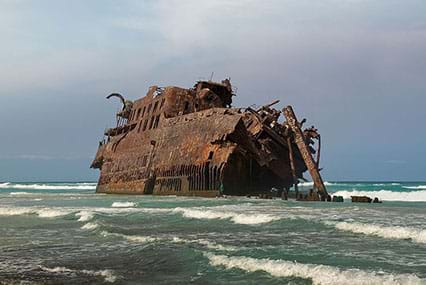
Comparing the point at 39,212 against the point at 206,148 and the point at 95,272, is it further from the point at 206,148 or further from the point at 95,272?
the point at 95,272

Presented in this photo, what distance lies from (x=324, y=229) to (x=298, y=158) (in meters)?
15.2

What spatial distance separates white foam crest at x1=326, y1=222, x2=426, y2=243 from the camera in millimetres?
11611

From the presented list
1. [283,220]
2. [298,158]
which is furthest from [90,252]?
[298,158]

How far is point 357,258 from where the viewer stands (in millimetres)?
9023

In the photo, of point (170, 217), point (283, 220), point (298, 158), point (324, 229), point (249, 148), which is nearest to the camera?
point (324, 229)

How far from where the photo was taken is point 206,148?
25906 millimetres

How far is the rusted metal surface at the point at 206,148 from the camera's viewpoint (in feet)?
82.8

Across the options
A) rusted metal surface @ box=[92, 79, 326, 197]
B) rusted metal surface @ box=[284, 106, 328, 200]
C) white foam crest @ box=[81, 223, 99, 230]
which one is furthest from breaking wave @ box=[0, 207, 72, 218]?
rusted metal surface @ box=[284, 106, 328, 200]

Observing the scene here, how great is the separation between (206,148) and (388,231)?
46.9 feet

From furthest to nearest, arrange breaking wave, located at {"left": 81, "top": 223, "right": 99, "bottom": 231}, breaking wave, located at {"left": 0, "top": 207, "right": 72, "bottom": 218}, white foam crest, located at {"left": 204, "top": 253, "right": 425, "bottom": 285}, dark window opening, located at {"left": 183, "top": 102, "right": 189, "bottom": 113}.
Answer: dark window opening, located at {"left": 183, "top": 102, "right": 189, "bottom": 113} → breaking wave, located at {"left": 0, "top": 207, "right": 72, "bottom": 218} → breaking wave, located at {"left": 81, "top": 223, "right": 99, "bottom": 231} → white foam crest, located at {"left": 204, "top": 253, "right": 425, "bottom": 285}

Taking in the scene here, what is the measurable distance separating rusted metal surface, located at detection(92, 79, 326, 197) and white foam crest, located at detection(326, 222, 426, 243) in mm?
11171

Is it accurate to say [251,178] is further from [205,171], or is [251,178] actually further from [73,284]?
[73,284]

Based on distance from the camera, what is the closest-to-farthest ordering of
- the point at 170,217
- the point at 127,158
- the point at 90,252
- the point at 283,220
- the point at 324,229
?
the point at 90,252 → the point at 324,229 → the point at 283,220 → the point at 170,217 → the point at 127,158

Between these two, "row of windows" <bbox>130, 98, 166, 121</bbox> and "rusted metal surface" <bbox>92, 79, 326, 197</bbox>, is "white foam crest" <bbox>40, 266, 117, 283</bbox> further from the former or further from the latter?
"row of windows" <bbox>130, 98, 166, 121</bbox>
